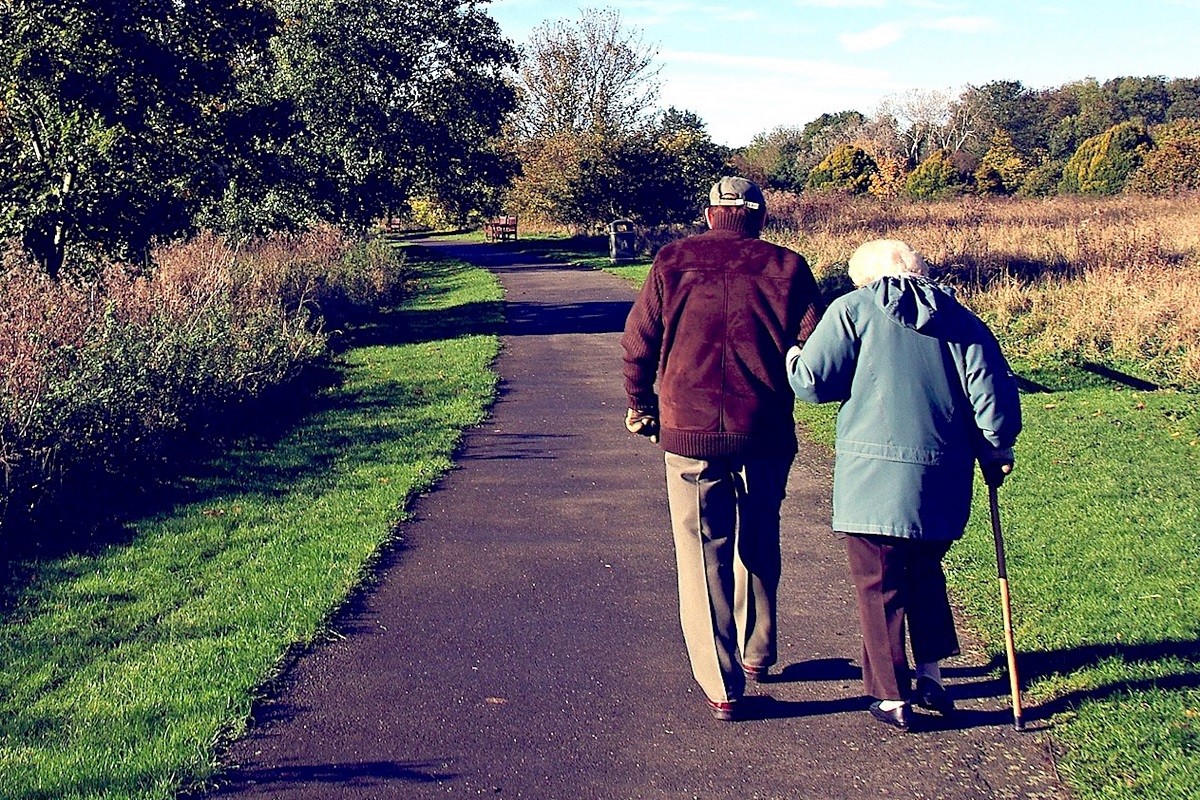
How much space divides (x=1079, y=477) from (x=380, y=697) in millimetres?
5835

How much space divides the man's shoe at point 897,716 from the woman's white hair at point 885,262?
1586 millimetres

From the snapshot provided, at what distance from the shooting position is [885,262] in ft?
15.4

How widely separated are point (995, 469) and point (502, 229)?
48.9 meters

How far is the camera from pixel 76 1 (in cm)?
1465

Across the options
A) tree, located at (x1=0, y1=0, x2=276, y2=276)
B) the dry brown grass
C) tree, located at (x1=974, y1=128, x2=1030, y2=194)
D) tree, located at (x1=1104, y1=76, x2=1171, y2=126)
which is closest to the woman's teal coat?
the dry brown grass

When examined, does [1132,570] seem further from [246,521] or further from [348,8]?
[348,8]

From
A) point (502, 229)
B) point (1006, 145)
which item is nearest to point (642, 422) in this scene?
point (502, 229)

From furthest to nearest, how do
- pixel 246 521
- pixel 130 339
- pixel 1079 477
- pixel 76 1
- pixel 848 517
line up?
1. pixel 76 1
2. pixel 130 339
3. pixel 1079 477
4. pixel 246 521
5. pixel 848 517

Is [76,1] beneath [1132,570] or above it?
above

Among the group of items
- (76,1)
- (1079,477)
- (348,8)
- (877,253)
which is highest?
(348,8)

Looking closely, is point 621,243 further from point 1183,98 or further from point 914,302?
point 1183,98

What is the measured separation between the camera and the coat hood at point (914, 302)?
4.56 metres

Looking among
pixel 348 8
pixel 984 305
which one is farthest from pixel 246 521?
pixel 348 8

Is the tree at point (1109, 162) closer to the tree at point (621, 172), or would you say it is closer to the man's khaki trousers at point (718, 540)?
the tree at point (621, 172)
